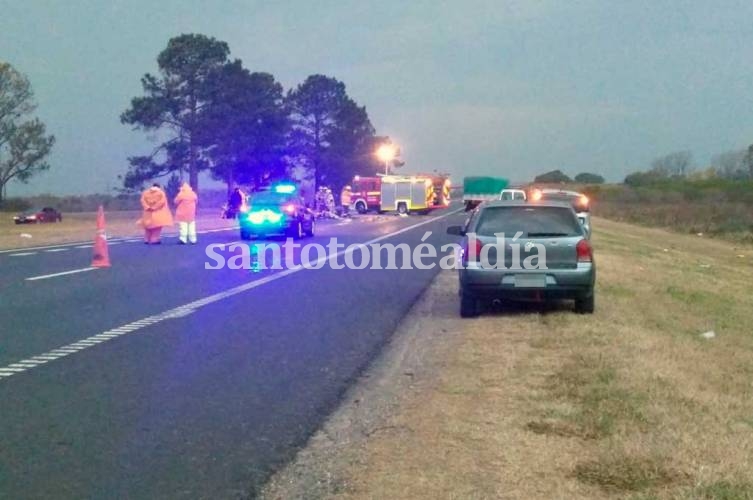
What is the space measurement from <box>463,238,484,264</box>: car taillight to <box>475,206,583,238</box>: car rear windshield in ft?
0.62

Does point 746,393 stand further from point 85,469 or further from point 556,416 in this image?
point 85,469

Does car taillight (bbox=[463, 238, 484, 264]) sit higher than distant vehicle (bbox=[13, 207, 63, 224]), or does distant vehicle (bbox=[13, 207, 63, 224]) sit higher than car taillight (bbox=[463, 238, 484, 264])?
car taillight (bbox=[463, 238, 484, 264])

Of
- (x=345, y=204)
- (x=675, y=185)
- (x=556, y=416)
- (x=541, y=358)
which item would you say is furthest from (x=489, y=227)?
(x=675, y=185)

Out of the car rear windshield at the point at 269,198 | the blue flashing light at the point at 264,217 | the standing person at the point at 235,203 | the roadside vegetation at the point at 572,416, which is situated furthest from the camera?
the standing person at the point at 235,203

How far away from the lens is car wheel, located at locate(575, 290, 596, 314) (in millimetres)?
12453

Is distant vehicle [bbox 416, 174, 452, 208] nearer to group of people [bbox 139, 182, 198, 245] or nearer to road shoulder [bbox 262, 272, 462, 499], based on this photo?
group of people [bbox 139, 182, 198, 245]

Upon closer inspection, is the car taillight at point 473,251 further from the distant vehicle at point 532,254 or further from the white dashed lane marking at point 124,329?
the white dashed lane marking at point 124,329

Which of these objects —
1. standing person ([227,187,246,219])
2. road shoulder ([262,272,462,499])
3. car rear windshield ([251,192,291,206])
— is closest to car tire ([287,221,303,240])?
car rear windshield ([251,192,291,206])

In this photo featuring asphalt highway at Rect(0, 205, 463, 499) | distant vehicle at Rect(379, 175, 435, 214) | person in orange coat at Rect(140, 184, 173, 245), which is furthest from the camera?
distant vehicle at Rect(379, 175, 435, 214)

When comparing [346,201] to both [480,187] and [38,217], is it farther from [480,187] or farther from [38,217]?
[38,217]

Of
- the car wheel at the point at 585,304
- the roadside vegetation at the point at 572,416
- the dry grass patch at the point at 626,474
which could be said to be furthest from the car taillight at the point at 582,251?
the dry grass patch at the point at 626,474

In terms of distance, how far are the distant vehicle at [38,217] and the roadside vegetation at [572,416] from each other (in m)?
44.6

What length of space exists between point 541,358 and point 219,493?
4941 mm

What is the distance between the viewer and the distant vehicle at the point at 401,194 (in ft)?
211
